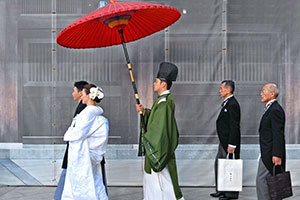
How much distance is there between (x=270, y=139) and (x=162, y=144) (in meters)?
1.06

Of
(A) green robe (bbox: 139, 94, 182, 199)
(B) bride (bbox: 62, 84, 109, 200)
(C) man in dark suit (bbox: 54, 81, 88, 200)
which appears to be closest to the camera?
(A) green robe (bbox: 139, 94, 182, 199)

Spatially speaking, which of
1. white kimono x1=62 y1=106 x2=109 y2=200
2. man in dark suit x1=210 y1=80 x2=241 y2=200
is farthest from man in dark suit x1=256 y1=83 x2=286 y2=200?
white kimono x1=62 y1=106 x2=109 y2=200

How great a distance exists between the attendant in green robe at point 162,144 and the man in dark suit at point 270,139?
0.82 meters

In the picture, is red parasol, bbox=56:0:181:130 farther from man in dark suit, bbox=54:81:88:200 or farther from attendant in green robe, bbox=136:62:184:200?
man in dark suit, bbox=54:81:88:200

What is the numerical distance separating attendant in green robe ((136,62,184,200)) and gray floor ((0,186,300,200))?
3.91 feet

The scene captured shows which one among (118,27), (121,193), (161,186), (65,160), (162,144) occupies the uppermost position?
(118,27)

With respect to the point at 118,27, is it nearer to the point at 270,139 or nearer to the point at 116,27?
the point at 116,27

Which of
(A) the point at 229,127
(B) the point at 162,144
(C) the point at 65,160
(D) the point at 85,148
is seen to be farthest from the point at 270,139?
(C) the point at 65,160

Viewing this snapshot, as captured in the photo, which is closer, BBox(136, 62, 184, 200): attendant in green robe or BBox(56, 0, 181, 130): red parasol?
BBox(136, 62, 184, 200): attendant in green robe

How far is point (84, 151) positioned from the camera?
3.49 metres

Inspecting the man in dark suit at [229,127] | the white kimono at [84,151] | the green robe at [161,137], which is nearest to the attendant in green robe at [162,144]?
the green robe at [161,137]

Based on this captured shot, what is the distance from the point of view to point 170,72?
11.1ft

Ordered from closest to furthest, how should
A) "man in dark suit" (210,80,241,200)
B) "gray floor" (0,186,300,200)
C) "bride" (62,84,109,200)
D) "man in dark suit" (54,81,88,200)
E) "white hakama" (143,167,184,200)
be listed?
"white hakama" (143,167,184,200) → "bride" (62,84,109,200) → "man in dark suit" (54,81,88,200) → "man in dark suit" (210,80,241,200) → "gray floor" (0,186,300,200)

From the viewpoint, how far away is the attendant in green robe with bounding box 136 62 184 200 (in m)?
3.18
